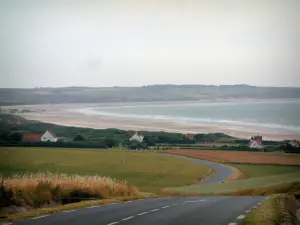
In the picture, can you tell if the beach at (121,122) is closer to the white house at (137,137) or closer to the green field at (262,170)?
the white house at (137,137)

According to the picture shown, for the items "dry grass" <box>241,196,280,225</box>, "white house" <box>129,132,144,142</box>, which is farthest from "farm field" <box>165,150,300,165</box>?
"dry grass" <box>241,196,280,225</box>

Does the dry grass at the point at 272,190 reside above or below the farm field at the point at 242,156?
below

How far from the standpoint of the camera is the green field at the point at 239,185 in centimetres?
888

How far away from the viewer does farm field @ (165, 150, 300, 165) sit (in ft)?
29.0

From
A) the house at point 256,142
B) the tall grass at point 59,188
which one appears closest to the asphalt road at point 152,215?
the tall grass at point 59,188

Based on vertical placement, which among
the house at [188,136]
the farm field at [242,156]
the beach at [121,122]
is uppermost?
the beach at [121,122]

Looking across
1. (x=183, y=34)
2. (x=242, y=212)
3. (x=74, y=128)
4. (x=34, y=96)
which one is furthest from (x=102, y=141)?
(x=242, y=212)

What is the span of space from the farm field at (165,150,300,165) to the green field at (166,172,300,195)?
29 centimetres

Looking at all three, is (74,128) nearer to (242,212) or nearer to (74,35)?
(74,35)

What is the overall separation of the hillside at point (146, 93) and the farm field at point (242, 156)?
1.06 meters

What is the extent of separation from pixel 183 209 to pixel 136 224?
1601mm

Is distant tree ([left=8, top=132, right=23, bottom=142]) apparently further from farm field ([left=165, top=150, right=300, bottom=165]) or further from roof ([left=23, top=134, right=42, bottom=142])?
farm field ([left=165, top=150, right=300, bottom=165])

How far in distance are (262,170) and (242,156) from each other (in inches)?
18.0

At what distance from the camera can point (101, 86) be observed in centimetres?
899
